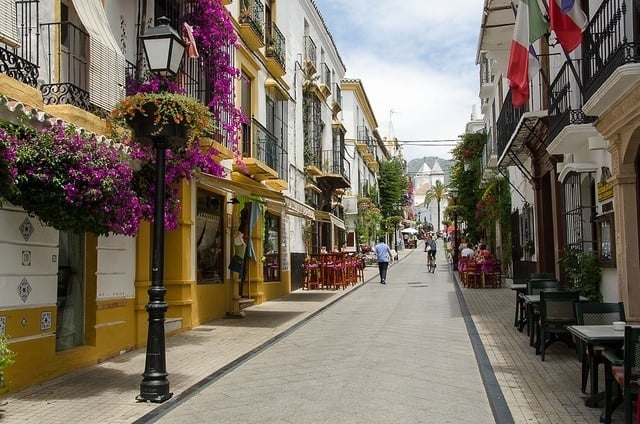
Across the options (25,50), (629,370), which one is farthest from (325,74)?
(629,370)

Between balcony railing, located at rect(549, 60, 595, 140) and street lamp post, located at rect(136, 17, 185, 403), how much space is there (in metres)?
6.73

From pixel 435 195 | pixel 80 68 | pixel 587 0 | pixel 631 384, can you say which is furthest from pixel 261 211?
pixel 435 195

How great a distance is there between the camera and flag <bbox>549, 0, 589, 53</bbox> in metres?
9.23

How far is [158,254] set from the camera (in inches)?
283

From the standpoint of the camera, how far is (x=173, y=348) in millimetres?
10406

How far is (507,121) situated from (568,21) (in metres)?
9.25

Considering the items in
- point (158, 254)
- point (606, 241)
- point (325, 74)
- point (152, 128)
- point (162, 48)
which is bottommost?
point (158, 254)

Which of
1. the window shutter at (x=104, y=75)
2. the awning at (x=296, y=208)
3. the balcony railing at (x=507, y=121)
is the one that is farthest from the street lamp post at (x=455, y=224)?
the window shutter at (x=104, y=75)

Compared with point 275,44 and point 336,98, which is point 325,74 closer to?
point 336,98

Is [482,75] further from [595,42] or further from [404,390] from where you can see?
[404,390]

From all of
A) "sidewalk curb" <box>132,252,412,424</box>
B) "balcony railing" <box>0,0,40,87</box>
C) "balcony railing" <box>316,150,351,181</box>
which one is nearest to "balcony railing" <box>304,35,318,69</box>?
"balcony railing" <box>316,150,351,181</box>

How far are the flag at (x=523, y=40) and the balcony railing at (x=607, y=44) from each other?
3.51 feet

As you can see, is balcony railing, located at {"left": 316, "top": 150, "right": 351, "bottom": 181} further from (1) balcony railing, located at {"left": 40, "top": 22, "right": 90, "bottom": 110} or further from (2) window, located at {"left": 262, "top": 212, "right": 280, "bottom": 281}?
(1) balcony railing, located at {"left": 40, "top": 22, "right": 90, "bottom": 110}

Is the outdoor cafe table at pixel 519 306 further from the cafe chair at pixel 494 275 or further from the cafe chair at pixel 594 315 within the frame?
the cafe chair at pixel 494 275
